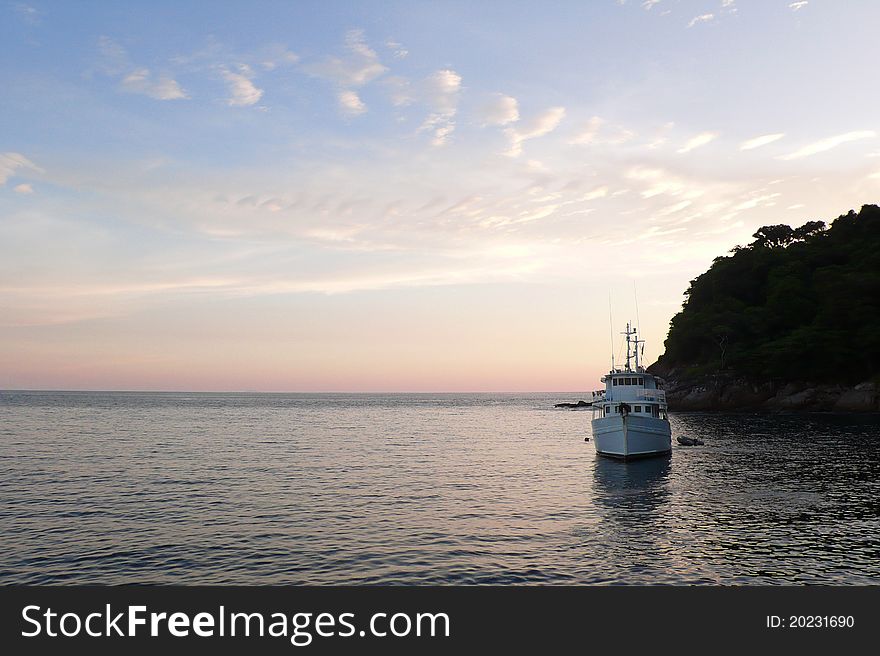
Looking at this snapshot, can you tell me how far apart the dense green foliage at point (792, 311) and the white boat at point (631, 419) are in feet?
232

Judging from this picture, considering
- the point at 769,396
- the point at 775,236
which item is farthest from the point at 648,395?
the point at 775,236

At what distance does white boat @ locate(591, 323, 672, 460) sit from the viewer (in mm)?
53906

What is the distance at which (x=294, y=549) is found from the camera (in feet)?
81.2

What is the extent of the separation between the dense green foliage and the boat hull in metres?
70.6

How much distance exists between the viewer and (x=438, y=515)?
31.8 metres

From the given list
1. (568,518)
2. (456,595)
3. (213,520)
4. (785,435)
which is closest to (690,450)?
(785,435)

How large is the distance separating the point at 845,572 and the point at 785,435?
2315 inches

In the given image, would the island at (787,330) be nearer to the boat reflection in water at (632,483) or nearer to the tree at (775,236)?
the tree at (775,236)

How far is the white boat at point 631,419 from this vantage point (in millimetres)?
53906

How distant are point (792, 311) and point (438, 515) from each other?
122m

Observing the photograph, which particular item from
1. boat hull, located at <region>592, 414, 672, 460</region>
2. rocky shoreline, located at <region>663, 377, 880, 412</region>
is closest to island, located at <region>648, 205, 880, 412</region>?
rocky shoreline, located at <region>663, 377, 880, 412</region>

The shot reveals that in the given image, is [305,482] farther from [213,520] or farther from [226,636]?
[226,636]

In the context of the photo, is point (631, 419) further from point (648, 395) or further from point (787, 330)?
point (787, 330)

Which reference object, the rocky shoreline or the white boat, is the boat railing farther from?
the rocky shoreline
